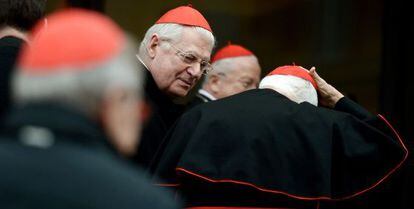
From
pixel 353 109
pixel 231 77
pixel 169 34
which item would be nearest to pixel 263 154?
pixel 353 109

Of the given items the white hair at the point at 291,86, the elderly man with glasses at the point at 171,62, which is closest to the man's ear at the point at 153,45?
the elderly man with glasses at the point at 171,62

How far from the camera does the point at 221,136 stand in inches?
161

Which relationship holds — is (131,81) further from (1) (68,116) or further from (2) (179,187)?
(2) (179,187)

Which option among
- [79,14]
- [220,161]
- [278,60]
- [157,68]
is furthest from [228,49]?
[79,14]

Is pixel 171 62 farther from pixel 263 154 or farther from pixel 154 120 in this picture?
pixel 263 154

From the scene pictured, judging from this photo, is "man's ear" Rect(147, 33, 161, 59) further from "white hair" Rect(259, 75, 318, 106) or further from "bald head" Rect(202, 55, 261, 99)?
"bald head" Rect(202, 55, 261, 99)

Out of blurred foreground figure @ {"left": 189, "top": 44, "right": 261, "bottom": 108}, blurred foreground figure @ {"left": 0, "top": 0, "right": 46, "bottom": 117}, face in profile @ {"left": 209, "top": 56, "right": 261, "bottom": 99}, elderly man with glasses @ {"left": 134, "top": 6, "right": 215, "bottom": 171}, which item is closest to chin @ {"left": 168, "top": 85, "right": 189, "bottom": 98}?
elderly man with glasses @ {"left": 134, "top": 6, "right": 215, "bottom": 171}

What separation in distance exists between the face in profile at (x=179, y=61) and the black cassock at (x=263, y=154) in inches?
19.3

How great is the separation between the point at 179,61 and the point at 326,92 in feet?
2.37

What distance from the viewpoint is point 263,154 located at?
13.4ft

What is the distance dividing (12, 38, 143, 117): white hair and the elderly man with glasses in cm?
236

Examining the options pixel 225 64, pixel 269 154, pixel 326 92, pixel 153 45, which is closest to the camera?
pixel 269 154

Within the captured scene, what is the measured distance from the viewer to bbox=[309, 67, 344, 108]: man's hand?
15.1 feet

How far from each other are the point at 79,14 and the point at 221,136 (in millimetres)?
1893
